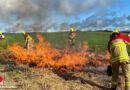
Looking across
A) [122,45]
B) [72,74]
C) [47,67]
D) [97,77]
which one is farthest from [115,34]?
[47,67]

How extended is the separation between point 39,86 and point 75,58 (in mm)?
4608

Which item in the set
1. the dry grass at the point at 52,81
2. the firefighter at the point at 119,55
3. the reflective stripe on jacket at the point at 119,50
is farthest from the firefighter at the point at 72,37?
the reflective stripe on jacket at the point at 119,50

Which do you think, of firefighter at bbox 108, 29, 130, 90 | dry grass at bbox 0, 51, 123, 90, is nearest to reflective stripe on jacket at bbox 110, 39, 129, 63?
firefighter at bbox 108, 29, 130, 90

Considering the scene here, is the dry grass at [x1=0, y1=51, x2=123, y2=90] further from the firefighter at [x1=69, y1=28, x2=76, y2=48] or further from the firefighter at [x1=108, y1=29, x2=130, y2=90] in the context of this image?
the firefighter at [x1=69, y1=28, x2=76, y2=48]

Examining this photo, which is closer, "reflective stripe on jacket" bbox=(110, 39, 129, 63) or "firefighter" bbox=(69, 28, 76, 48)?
"reflective stripe on jacket" bbox=(110, 39, 129, 63)

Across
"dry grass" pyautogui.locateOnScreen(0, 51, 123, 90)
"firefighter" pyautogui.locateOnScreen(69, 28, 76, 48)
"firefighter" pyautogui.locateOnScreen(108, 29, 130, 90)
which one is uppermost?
"firefighter" pyautogui.locateOnScreen(69, 28, 76, 48)

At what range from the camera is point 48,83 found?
6059 millimetres

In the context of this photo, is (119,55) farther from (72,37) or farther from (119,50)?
(72,37)

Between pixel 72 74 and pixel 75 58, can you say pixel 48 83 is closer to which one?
pixel 72 74

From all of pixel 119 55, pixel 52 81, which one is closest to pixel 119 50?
pixel 119 55

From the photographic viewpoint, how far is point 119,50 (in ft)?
19.3

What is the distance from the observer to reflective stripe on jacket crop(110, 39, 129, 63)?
583 cm

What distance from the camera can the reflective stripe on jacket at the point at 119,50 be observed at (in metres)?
5.83

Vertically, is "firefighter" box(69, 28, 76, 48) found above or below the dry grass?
above
